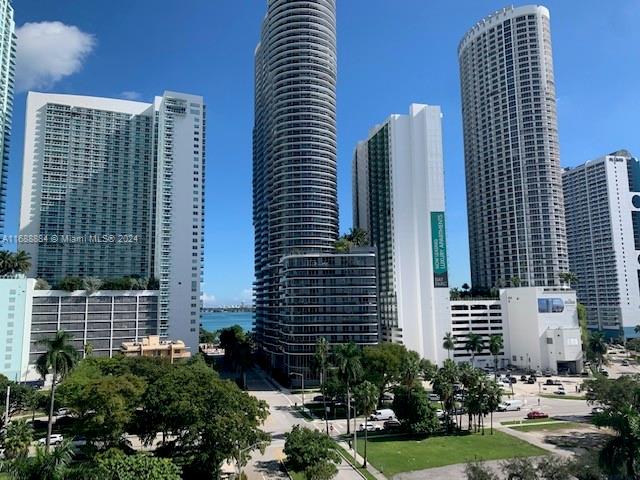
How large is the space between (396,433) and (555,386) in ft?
211

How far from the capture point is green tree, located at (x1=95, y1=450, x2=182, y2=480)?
36.5m

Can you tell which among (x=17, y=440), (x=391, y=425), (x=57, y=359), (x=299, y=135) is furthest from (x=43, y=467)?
(x=299, y=135)

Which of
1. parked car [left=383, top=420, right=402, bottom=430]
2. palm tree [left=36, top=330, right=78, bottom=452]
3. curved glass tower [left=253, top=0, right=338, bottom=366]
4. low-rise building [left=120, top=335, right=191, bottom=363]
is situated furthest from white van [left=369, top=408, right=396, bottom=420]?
low-rise building [left=120, top=335, right=191, bottom=363]

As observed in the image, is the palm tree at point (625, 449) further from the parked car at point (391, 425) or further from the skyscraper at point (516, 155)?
the skyscraper at point (516, 155)

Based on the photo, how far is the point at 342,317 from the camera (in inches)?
4766

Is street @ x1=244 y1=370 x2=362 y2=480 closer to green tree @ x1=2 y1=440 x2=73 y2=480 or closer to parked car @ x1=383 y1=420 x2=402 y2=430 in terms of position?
parked car @ x1=383 y1=420 x2=402 y2=430

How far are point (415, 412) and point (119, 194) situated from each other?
14188 centimetres

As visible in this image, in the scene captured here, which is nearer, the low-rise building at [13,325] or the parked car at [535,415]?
the parked car at [535,415]

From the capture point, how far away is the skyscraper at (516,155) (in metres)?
169

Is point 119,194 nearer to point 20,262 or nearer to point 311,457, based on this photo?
point 20,262

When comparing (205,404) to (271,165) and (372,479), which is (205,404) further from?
(271,165)

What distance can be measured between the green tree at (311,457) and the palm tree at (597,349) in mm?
114218

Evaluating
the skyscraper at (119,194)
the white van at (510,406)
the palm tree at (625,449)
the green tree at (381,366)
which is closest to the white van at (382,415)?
the green tree at (381,366)

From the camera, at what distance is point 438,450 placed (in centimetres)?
6425
